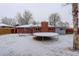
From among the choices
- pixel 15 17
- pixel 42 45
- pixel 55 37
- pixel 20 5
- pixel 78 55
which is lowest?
A: pixel 78 55

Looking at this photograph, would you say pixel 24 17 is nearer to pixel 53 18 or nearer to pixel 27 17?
pixel 27 17

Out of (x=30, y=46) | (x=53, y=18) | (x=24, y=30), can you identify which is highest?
(x=53, y=18)

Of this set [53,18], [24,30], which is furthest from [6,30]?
[53,18]

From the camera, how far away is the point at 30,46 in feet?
5.10

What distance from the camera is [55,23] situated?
1533mm

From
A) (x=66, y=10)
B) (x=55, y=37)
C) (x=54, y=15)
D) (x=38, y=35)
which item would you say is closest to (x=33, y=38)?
(x=38, y=35)

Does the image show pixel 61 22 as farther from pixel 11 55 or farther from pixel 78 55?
pixel 11 55

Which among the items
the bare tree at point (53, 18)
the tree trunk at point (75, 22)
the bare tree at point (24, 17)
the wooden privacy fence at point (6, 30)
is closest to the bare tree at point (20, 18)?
the bare tree at point (24, 17)

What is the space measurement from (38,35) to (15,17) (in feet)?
1.23

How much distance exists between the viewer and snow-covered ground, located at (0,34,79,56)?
1.55 metres

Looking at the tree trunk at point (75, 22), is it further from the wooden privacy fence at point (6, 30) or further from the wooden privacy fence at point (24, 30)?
the wooden privacy fence at point (6, 30)

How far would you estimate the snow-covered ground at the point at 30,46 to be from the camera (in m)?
1.55

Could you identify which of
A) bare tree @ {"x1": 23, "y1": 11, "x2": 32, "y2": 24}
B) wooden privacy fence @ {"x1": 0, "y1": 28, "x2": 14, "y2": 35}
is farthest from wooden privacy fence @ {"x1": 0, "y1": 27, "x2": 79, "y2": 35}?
bare tree @ {"x1": 23, "y1": 11, "x2": 32, "y2": 24}

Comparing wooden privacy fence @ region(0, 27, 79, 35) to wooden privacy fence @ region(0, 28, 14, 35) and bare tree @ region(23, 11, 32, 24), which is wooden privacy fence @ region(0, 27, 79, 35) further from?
bare tree @ region(23, 11, 32, 24)
